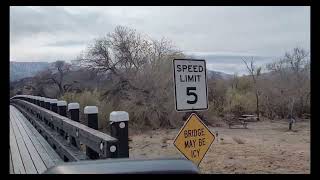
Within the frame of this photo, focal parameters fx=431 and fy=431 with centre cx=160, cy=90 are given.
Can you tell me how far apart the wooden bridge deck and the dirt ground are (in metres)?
3.70

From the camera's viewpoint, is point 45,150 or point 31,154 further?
point 45,150

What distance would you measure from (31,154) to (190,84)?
287 cm

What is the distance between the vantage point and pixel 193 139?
5.82 metres

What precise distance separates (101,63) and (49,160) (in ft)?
83.6

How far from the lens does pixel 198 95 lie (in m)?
5.91

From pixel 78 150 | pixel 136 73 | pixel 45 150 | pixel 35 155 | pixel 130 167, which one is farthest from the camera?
pixel 136 73

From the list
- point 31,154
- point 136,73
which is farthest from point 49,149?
point 136,73

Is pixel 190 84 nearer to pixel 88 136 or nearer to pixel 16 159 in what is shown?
pixel 88 136

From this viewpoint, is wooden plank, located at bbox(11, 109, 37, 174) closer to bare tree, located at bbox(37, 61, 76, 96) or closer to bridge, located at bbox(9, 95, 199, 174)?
bridge, located at bbox(9, 95, 199, 174)

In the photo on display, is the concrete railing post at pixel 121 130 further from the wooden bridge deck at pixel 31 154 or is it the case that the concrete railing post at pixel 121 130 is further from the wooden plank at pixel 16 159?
the wooden plank at pixel 16 159

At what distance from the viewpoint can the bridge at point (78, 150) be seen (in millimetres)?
1861

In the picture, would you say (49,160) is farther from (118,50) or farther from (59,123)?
(118,50)

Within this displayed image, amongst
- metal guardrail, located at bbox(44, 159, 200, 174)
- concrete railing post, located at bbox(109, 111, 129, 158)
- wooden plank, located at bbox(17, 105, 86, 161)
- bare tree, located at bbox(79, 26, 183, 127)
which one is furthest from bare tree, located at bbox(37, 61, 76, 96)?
metal guardrail, located at bbox(44, 159, 200, 174)
